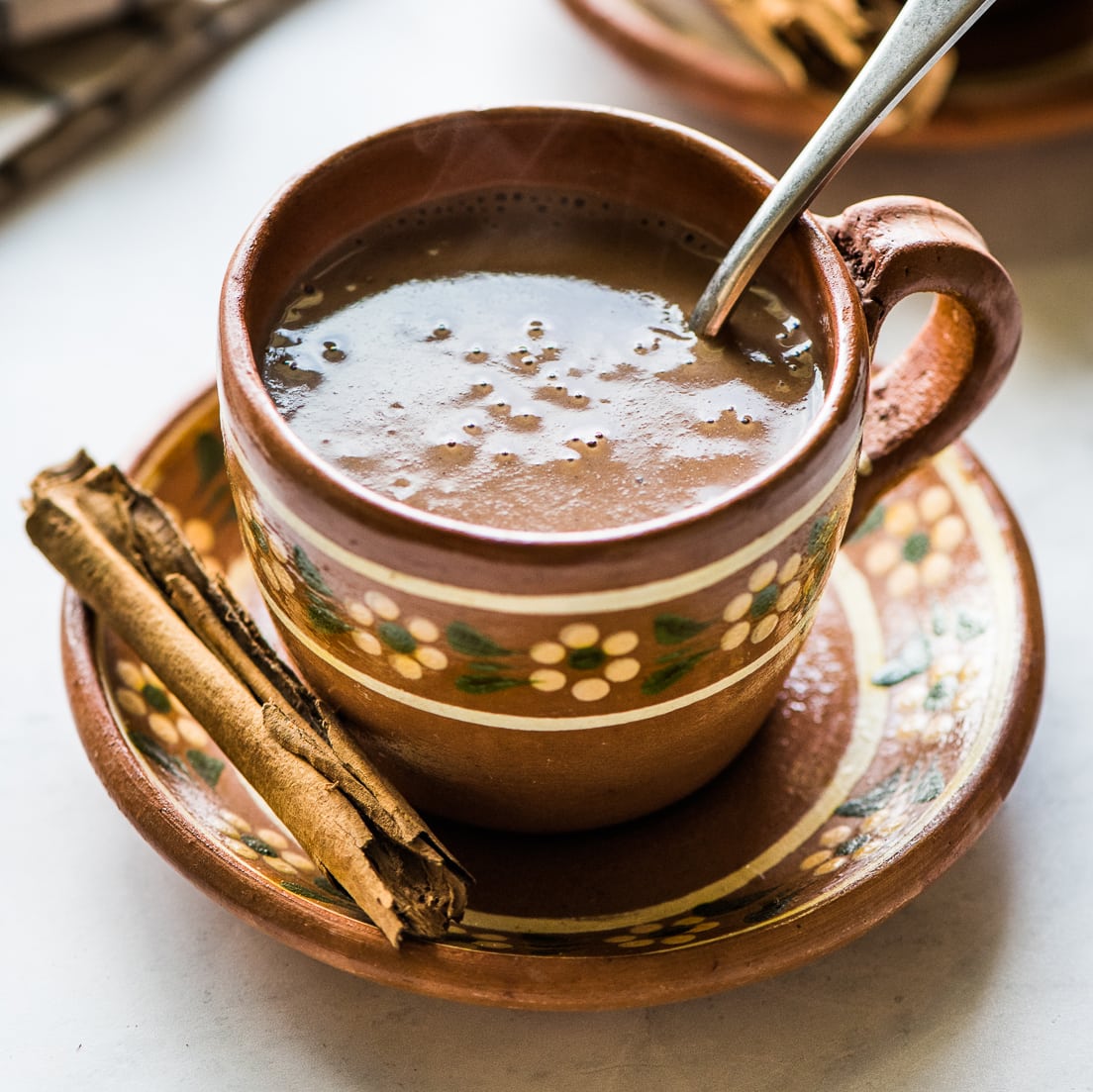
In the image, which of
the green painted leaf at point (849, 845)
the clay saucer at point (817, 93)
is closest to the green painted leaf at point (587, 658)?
the green painted leaf at point (849, 845)

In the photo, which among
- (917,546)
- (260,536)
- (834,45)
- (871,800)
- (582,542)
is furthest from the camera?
(834,45)

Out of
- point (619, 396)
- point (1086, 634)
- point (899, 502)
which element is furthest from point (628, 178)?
point (1086, 634)

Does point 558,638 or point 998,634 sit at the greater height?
point 558,638

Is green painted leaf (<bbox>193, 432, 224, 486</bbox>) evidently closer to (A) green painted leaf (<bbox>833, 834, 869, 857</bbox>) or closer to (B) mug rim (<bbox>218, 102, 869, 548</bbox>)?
(B) mug rim (<bbox>218, 102, 869, 548</bbox>)

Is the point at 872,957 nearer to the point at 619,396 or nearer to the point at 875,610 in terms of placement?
the point at 875,610

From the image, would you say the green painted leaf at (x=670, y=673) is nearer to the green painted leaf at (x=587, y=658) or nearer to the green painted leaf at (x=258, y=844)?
the green painted leaf at (x=587, y=658)

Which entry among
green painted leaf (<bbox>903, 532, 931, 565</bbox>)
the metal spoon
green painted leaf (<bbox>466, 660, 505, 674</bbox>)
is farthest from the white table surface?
the metal spoon

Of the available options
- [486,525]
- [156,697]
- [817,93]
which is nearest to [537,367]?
[486,525]

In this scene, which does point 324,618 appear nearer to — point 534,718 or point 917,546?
point 534,718
